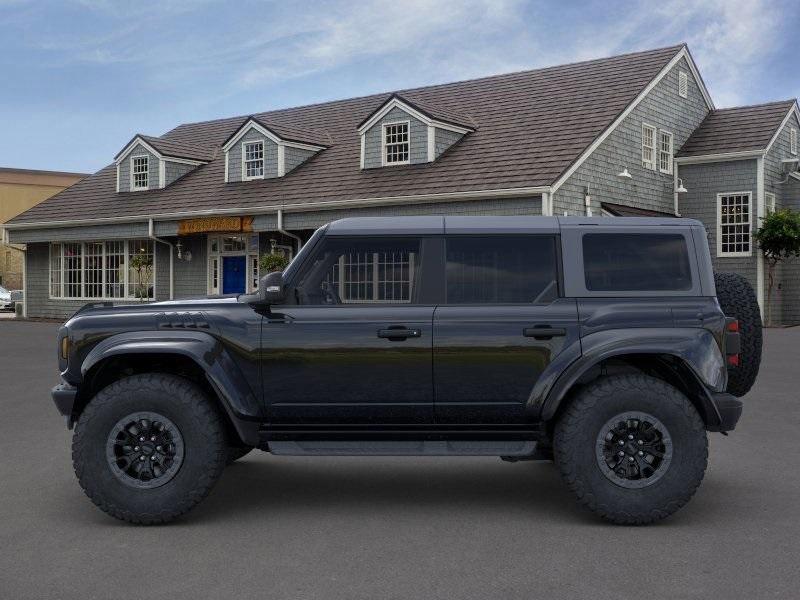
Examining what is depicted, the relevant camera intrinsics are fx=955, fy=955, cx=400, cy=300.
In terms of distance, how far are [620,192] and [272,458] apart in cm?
1920

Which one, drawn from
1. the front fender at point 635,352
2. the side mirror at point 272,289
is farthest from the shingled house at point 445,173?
the side mirror at point 272,289

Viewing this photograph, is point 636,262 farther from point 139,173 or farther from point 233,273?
point 139,173

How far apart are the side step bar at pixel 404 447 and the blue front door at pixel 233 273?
78.7 ft

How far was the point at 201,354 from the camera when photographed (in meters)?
5.77

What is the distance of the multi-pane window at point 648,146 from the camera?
26625 mm

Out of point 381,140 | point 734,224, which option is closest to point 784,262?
point 734,224

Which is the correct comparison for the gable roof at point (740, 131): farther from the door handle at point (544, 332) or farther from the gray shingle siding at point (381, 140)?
the door handle at point (544, 332)

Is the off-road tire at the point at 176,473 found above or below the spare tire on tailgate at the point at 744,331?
below

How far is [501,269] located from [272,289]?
4.68 feet

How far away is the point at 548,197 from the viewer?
2159cm

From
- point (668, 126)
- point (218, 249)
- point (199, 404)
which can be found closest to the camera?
point (199, 404)

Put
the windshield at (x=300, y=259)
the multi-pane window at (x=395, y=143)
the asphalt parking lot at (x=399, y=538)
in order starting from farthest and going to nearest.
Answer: the multi-pane window at (x=395, y=143)
the windshield at (x=300, y=259)
the asphalt parking lot at (x=399, y=538)

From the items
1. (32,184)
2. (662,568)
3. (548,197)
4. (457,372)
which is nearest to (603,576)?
Answer: (662,568)

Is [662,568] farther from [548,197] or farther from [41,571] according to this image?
[548,197]
